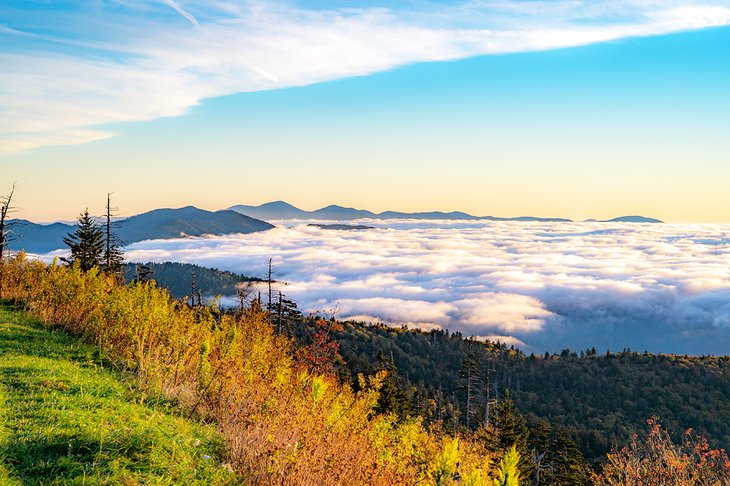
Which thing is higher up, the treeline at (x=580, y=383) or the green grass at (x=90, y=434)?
the green grass at (x=90, y=434)

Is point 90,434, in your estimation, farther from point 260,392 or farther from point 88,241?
point 88,241

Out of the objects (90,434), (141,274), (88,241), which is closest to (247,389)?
(90,434)

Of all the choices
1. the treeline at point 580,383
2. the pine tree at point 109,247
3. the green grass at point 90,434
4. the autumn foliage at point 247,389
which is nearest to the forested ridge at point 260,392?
the autumn foliage at point 247,389

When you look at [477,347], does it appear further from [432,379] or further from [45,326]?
[45,326]

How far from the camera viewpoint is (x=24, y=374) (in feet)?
28.3

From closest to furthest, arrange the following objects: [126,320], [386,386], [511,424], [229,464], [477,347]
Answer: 1. [229,464]
2. [126,320]
3. [386,386]
4. [511,424]
5. [477,347]

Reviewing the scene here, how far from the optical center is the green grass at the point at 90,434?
5559 millimetres

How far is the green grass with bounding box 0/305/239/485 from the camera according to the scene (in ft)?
18.2

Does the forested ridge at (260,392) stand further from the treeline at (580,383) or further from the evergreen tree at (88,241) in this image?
the treeline at (580,383)

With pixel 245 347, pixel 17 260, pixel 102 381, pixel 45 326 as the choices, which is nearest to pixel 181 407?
pixel 102 381

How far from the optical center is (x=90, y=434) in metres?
6.42

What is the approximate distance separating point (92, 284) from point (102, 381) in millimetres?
6299

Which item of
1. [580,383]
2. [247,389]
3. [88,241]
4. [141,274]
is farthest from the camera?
[580,383]

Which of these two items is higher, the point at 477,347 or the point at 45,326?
the point at 45,326
